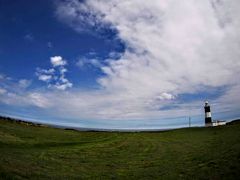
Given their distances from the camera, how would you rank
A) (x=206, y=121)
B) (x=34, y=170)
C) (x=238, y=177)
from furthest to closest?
(x=206, y=121) < (x=34, y=170) < (x=238, y=177)

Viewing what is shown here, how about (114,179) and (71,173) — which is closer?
(114,179)

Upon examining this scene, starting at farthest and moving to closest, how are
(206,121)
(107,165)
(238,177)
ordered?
(206,121) → (107,165) → (238,177)

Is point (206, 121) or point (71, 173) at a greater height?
point (206, 121)

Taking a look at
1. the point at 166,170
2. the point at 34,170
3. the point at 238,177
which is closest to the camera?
the point at 238,177

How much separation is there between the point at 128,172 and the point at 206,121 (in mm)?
64709

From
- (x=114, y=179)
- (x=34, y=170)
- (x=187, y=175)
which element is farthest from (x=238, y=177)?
(x=34, y=170)

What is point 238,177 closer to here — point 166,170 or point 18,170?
point 166,170

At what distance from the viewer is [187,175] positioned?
14.8 metres

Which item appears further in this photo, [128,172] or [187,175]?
[128,172]

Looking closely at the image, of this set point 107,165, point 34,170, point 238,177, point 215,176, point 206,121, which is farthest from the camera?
point 206,121

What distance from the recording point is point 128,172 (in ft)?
57.3

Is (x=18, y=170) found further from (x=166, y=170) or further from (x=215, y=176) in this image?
(x=215, y=176)

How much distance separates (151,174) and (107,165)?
5285 mm

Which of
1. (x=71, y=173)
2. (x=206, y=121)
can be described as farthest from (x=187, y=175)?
(x=206, y=121)
